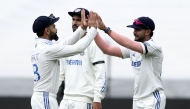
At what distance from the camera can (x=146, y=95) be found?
12.1 meters

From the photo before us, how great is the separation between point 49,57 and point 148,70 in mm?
1415

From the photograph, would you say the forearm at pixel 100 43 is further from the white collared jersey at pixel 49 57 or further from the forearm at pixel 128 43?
the white collared jersey at pixel 49 57

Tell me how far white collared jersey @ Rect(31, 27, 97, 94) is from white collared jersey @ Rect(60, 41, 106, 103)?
1018 mm

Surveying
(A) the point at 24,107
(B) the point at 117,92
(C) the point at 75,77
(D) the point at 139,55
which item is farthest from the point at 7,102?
(D) the point at 139,55

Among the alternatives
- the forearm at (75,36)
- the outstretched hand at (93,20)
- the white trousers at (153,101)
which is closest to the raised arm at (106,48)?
the forearm at (75,36)

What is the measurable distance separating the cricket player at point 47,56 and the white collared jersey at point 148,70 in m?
0.81

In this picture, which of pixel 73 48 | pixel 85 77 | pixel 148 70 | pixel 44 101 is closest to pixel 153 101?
pixel 148 70

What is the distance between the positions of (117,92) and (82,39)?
797cm

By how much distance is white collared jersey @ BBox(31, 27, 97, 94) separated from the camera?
38.2 ft

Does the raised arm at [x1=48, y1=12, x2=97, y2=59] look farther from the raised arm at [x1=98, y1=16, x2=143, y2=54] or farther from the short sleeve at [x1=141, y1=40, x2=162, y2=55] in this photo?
the short sleeve at [x1=141, y1=40, x2=162, y2=55]

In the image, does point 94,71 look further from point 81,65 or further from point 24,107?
point 24,107

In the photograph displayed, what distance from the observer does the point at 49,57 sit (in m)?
11.7

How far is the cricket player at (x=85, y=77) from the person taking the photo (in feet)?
42.2

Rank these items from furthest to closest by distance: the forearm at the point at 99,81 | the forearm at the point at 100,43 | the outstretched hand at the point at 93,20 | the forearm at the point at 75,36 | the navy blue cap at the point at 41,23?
the forearm at the point at 99,81
the forearm at the point at 100,43
the forearm at the point at 75,36
the navy blue cap at the point at 41,23
the outstretched hand at the point at 93,20
